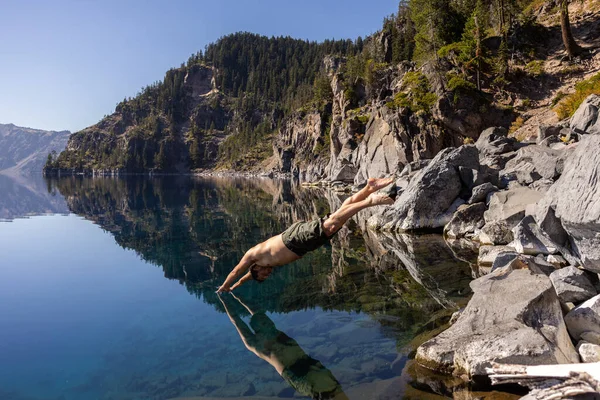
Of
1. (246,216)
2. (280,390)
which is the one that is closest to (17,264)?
(280,390)

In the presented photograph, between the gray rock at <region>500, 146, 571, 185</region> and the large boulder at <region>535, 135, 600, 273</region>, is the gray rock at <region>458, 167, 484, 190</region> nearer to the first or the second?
the gray rock at <region>500, 146, 571, 185</region>

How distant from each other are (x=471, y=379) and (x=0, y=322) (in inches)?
440

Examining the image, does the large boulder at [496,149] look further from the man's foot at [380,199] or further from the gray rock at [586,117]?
the man's foot at [380,199]

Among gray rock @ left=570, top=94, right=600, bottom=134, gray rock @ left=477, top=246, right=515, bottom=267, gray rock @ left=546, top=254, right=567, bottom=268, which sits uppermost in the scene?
gray rock @ left=570, top=94, right=600, bottom=134

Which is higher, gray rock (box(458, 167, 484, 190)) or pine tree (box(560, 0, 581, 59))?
A: pine tree (box(560, 0, 581, 59))

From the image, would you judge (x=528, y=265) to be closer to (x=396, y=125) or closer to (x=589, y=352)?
(x=589, y=352)

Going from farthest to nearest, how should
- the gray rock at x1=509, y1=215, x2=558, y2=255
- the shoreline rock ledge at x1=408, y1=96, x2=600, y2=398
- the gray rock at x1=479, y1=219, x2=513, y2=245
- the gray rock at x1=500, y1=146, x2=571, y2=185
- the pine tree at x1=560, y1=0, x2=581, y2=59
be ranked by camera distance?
the pine tree at x1=560, y1=0, x2=581, y2=59
the gray rock at x1=500, y1=146, x2=571, y2=185
the gray rock at x1=479, y1=219, x2=513, y2=245
the gray rock at x1=509, y1=215, x2=558, y2=255
the shoreline rock ledge at x1=408, y1=96, x2=600, y2=398

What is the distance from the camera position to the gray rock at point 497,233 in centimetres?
1438

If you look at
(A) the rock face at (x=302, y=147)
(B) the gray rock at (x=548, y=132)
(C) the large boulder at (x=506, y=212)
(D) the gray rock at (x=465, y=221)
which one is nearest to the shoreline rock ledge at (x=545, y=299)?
(C) the large boulder at (x=506, y=212)

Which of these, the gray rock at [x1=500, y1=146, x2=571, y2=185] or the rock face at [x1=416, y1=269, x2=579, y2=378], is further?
the gray rock at [x1=500, y1=146, x2=571, y2=185]

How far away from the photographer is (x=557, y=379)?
14.9ft

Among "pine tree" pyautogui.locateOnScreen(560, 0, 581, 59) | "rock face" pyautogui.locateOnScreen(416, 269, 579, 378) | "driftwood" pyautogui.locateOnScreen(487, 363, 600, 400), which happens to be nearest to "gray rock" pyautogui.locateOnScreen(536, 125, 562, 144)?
"rock face" pyautogui.locateOnScreen(416, 269, 579, 378)

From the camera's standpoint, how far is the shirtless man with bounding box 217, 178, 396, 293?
8.31 metres

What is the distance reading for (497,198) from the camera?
16.1 metres
